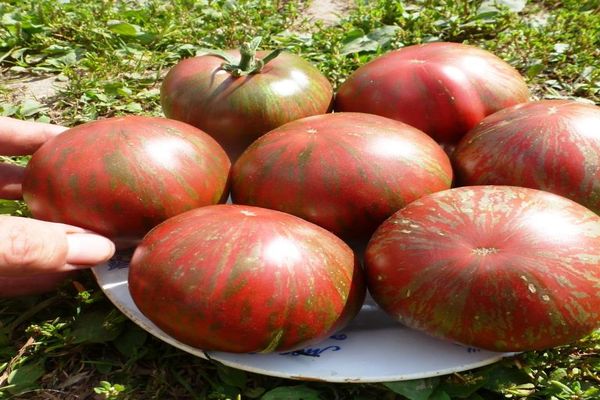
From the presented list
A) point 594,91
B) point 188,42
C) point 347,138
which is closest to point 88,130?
point 347,138

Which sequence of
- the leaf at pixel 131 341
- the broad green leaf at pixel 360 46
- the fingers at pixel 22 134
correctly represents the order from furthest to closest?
1. the broad green leaf at pixel 360 46
2. the fingers at pixel 22 134
3. the leaf at pixel 131 341

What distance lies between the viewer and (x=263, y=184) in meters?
1.69

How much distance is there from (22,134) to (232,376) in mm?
964

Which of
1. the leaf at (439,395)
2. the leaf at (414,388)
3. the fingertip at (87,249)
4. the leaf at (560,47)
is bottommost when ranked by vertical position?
the leaf at (439,395)

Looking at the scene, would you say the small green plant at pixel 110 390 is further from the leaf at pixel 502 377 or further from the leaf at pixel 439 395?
the leaf at pixel 502 377

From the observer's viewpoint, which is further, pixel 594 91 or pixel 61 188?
pixel 594 91

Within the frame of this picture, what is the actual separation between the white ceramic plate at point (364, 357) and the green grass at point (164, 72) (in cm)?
7

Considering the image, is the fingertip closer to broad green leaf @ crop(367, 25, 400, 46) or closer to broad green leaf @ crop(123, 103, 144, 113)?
broad green leaf @ crop(123, 103, 144, 113)

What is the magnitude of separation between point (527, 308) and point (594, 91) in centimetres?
177

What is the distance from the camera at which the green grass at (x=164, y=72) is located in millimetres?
1609

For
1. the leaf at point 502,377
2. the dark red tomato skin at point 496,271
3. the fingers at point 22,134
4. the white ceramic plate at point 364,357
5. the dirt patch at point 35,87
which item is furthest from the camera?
Answer: the dirt patch at point 35,87

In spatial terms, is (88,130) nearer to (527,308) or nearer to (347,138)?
(347,138)

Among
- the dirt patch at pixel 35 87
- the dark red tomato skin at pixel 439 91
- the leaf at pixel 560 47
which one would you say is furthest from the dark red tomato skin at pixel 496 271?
the dirt patch at pixel 35 87

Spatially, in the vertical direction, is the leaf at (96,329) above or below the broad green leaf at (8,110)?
below
